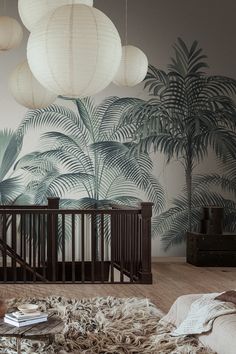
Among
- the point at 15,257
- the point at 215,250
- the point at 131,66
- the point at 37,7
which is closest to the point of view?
the point at 37,7

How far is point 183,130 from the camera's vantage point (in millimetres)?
9984

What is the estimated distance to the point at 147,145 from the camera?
390 inches

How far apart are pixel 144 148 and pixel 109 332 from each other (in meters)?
4.97

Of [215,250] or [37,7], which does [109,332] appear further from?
[215,250]

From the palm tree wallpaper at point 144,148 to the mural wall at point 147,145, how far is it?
0.05 feet

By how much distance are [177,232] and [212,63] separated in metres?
2.43

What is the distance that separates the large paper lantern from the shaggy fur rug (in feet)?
6.22

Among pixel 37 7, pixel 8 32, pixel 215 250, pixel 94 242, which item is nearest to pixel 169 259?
pixel 215 250

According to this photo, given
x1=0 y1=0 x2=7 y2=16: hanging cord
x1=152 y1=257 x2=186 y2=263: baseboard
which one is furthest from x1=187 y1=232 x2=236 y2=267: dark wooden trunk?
x1=0 y1=0 x2=7 y2=16: hanging cord

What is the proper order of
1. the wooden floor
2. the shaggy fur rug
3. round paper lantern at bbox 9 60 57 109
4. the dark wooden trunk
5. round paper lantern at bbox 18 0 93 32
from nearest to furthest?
round paper lantern at bbox 18 0 93 32 → the shaggy fur rug → round paper lantern at bbox 9 60 57 109 → the wooden floor → the dark wooden trunk

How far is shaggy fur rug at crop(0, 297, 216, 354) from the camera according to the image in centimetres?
482

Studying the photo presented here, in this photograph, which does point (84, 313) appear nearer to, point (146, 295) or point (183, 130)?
point (146, 295)

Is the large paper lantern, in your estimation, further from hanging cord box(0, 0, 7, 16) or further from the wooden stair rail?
hanging cord box(0, 0, 7, 16)

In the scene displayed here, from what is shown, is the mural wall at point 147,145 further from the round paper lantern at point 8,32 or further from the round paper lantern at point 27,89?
the round paper lantern at point 27,89
